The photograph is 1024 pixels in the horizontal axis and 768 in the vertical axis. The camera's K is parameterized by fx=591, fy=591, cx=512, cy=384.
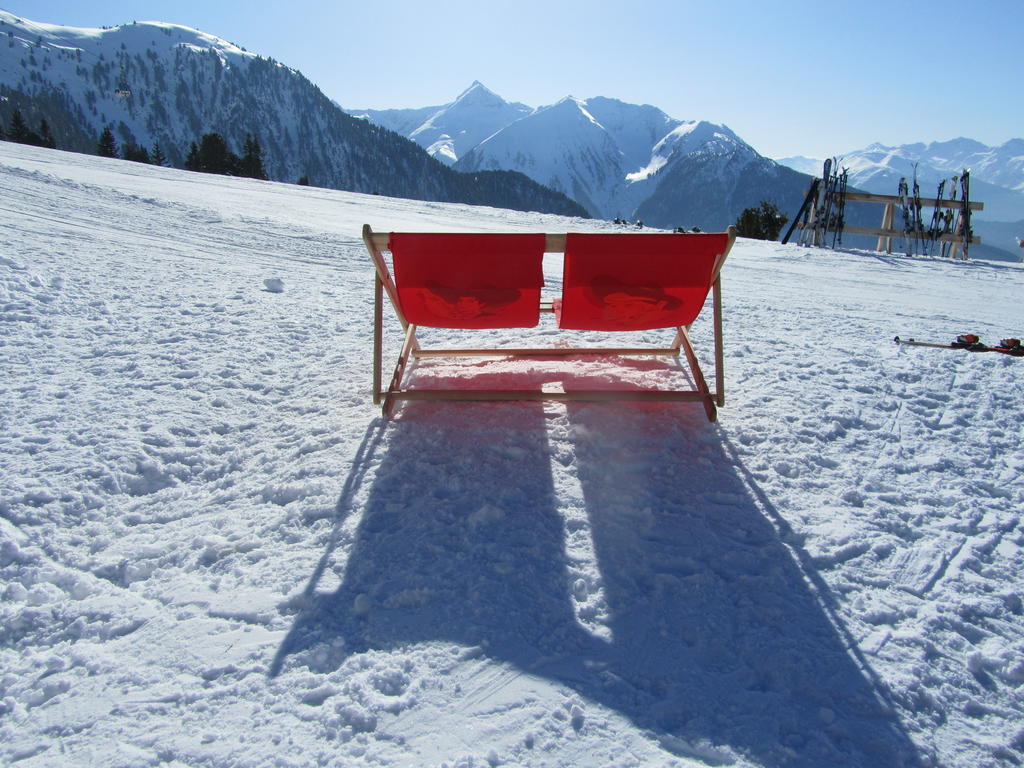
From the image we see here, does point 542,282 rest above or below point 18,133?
below

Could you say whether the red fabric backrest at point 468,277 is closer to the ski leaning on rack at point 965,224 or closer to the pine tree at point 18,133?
the ski leaning on rack at point 965,224

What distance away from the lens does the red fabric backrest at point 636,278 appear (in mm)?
2656

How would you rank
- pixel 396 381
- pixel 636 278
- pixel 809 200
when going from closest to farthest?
pixel 636 278
pixel 396 381
pixel 809 200

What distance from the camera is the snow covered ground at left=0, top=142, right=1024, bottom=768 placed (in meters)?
1.44

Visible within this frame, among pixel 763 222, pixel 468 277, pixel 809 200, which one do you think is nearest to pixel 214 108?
pixel 763 222

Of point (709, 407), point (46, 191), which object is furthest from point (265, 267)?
point (709, 407)

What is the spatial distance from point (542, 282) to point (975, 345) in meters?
3.17

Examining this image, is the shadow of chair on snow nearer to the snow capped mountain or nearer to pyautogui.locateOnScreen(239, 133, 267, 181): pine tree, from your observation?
pyautogui.locateOnScreen(239, 133, 267, 181): pine tree

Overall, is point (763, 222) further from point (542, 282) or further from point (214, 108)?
point (214, 108)

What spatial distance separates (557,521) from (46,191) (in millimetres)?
7742

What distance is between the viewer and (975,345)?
3.95 meters

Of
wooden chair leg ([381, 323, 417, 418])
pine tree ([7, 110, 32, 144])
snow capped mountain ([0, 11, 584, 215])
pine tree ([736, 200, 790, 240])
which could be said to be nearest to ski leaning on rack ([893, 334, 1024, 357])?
wooden chair leg ([381, 323, 417, 418])

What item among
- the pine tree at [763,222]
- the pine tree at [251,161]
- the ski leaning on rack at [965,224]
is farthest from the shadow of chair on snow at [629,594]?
the pine tree at [251,161]

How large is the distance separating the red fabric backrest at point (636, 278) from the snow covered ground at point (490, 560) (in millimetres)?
482
